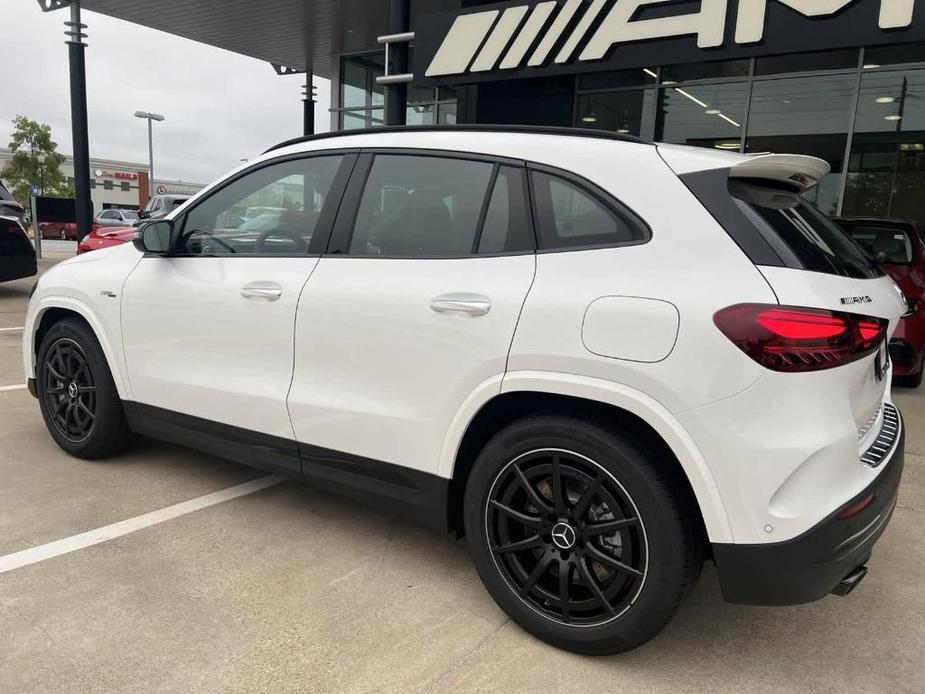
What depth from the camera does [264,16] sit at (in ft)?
45.9

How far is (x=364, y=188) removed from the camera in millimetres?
2824

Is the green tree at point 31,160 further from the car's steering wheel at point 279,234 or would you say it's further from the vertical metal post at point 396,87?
the car's steering wheel at point 279,234

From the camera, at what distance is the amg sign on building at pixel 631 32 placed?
703 cm

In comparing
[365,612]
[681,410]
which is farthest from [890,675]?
[365,612]

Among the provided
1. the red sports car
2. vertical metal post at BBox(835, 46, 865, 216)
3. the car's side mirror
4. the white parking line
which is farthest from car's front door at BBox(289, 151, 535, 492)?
vertical metal post at BBox(835, 46, 865, 216)

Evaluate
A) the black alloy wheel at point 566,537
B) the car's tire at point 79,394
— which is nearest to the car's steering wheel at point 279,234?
the car's tire at point 79,394

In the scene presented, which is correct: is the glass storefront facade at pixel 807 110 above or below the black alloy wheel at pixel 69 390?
above

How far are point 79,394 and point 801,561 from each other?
360cm

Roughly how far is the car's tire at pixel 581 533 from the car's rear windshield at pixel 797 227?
745 mm

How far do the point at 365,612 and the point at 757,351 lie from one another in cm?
163

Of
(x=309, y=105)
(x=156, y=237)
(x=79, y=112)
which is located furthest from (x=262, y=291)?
(x=309, y=105)

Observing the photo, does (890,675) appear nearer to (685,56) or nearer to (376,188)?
(376,188)

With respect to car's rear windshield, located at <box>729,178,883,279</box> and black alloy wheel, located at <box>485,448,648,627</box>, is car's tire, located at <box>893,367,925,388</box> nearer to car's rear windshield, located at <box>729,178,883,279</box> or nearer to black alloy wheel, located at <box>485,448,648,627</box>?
car's rear windshield, located at <box>729,178,883,279</box>

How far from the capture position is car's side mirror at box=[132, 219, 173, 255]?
325cm
